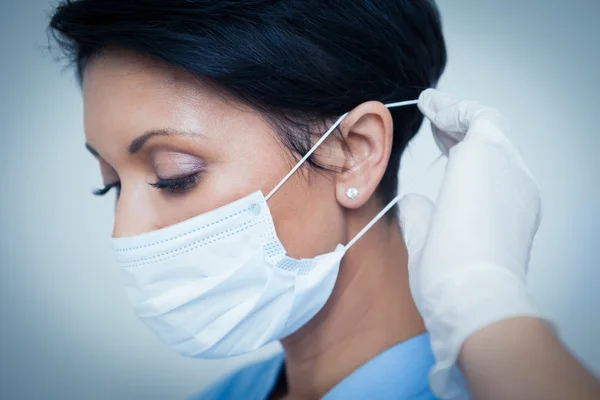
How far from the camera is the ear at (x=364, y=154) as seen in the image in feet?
3.35

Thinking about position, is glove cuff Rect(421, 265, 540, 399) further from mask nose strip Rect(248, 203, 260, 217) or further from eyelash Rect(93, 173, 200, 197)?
eyelash Rect(93, 173, 200, 197)

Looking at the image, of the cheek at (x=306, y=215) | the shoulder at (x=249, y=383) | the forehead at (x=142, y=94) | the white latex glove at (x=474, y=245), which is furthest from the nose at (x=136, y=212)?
the shoulder at (x=249, y=383)

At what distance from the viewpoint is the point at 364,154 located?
1039 mm

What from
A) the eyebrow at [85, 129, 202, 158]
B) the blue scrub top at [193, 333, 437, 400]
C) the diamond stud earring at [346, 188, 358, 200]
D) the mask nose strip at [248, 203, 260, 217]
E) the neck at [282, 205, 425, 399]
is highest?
the eyebrow at [85, 129, 202, 158]

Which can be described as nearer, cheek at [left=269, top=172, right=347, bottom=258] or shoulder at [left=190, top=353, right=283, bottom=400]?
cheek at [left=269, top=172, right=347, bottom=258]

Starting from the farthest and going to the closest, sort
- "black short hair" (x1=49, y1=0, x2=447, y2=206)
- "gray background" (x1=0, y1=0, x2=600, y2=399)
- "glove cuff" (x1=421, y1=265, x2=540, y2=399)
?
"gray background" (x1=0, y1=0, x2=600, y2=399)
"black short hair" (x1=49, y1=0, x2=447, y2=206)
"glove cuff" (x1=421, y1=265, x2=540, y2=399)

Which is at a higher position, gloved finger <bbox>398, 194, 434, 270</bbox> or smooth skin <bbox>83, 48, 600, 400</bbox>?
smooth skin <bbox>83, 48, 600, 400</bbox>

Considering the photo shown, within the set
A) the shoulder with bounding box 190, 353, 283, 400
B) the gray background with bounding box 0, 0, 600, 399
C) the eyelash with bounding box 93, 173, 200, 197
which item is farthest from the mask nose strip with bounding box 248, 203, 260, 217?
the gray background with bounding box 0, 0, 600, 399

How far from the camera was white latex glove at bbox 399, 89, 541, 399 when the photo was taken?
2.33ft

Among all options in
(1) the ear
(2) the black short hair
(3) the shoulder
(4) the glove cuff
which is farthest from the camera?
(3) the shoulder

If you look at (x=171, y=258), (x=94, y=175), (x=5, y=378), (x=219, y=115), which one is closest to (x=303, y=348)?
(x=171, y=258)

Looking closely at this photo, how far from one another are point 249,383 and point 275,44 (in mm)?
944

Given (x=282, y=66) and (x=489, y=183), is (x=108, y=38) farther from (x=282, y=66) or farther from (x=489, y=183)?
(x=489, y=183)

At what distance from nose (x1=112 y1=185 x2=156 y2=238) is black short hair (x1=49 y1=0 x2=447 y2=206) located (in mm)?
237
